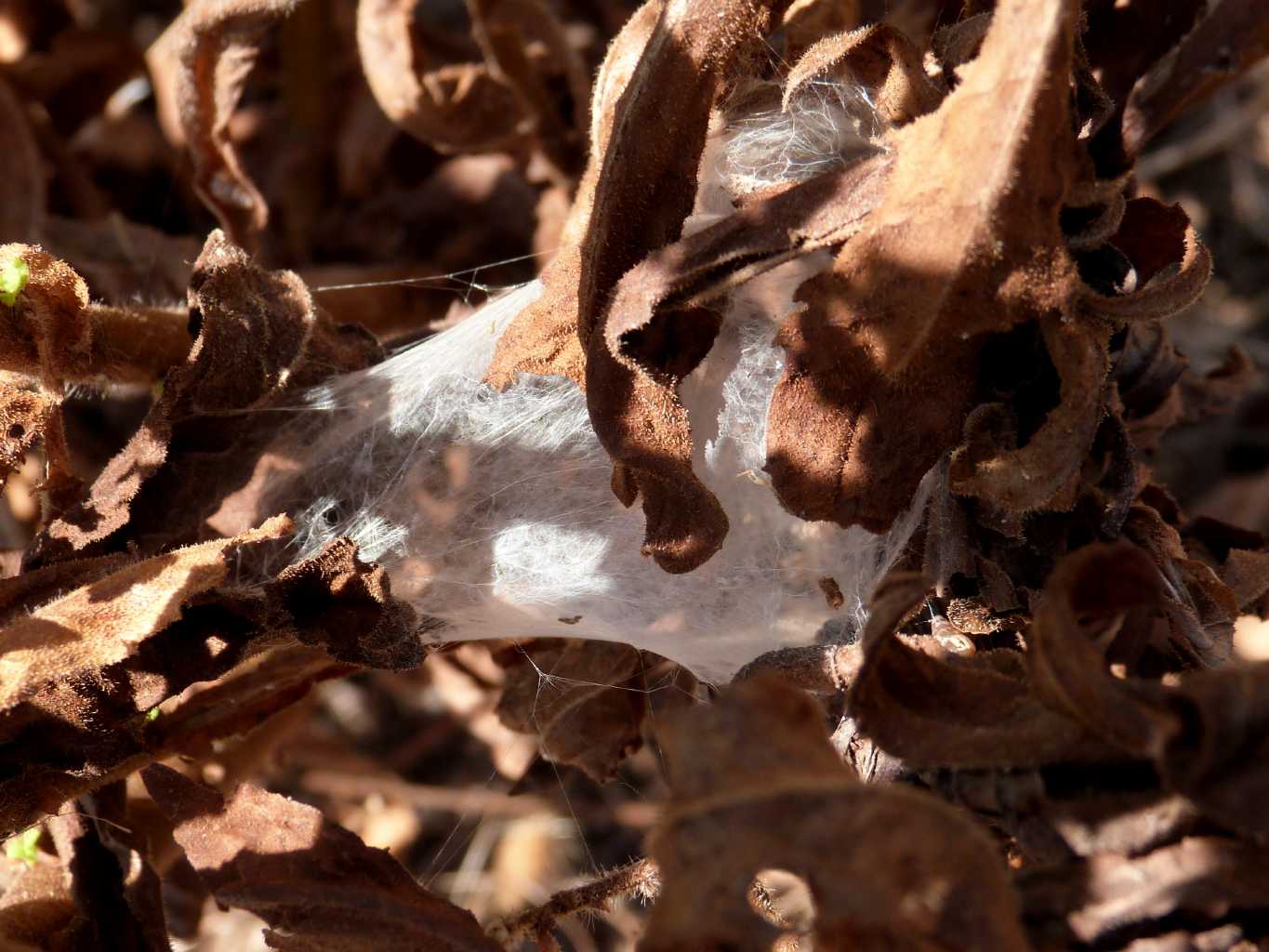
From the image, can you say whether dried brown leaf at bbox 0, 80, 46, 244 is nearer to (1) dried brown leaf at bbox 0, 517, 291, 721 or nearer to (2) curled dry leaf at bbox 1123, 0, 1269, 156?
(1) dried brown leaf at bbox 0, 517, 291, 721

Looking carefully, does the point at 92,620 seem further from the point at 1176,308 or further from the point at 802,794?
the point at 1176,308

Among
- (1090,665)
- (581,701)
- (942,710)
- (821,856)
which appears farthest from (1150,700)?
(581,701)

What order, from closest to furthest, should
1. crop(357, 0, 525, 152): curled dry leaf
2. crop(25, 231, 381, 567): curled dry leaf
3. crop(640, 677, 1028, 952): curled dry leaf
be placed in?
1. crop(640, 677, 1028, 952): curled dry leaf
2. crop(25, 231, 381, 567): curled dry leaf
3. crop(357, 0, 525, 152): curled dry leaf

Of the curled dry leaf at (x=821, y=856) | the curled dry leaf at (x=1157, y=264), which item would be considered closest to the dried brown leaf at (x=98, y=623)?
the curled dry leaf at (x=821, y=856)

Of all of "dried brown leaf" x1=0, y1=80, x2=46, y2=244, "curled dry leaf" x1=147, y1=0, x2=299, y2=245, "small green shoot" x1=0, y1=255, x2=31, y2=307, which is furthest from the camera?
"dried brown leaf" x1=0, y1=80, x2=46, y2=244

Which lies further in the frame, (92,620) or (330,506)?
(330,506)

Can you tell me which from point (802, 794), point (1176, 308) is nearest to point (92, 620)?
point (802, 794)

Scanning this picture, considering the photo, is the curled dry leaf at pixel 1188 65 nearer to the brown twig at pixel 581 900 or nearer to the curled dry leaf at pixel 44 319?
the brown twig at pixel 581 900

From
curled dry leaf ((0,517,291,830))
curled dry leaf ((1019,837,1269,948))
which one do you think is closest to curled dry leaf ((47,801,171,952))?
curled dry leaf ((0,517,291,830))
